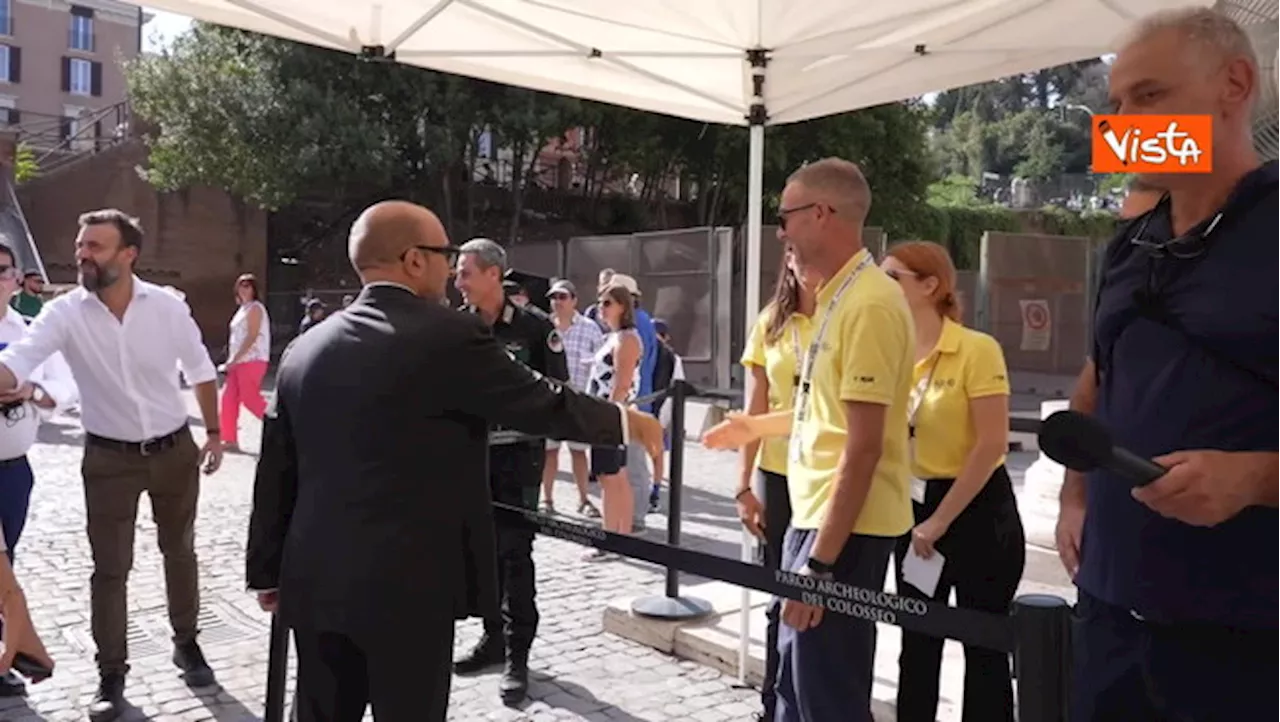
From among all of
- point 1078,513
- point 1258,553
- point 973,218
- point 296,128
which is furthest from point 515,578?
point 973,218

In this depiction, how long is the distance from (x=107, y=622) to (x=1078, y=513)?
4055 millimetres

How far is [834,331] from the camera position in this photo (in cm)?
289

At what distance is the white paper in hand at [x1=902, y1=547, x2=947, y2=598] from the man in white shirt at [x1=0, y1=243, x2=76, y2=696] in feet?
12.4

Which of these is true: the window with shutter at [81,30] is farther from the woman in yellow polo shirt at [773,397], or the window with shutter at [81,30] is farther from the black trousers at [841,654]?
the black trousers at [841,654]

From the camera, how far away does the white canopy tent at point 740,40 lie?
4.65m

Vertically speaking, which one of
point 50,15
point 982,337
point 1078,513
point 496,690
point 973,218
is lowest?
point 496,690

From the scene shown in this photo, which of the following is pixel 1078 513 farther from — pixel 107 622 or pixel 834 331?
pixel 107 622

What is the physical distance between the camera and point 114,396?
4.63 m

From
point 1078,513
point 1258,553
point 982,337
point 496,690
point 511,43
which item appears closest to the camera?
point 1258,553

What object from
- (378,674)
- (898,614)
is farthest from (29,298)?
(898,614)

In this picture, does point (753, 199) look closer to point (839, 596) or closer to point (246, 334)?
point (839, 596)

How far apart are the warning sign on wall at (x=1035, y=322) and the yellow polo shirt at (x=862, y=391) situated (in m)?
15.7

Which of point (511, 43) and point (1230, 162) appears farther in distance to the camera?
point (511, 43)

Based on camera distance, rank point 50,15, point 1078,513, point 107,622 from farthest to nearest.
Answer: point 50,15, point 107,622, point 1078,513
